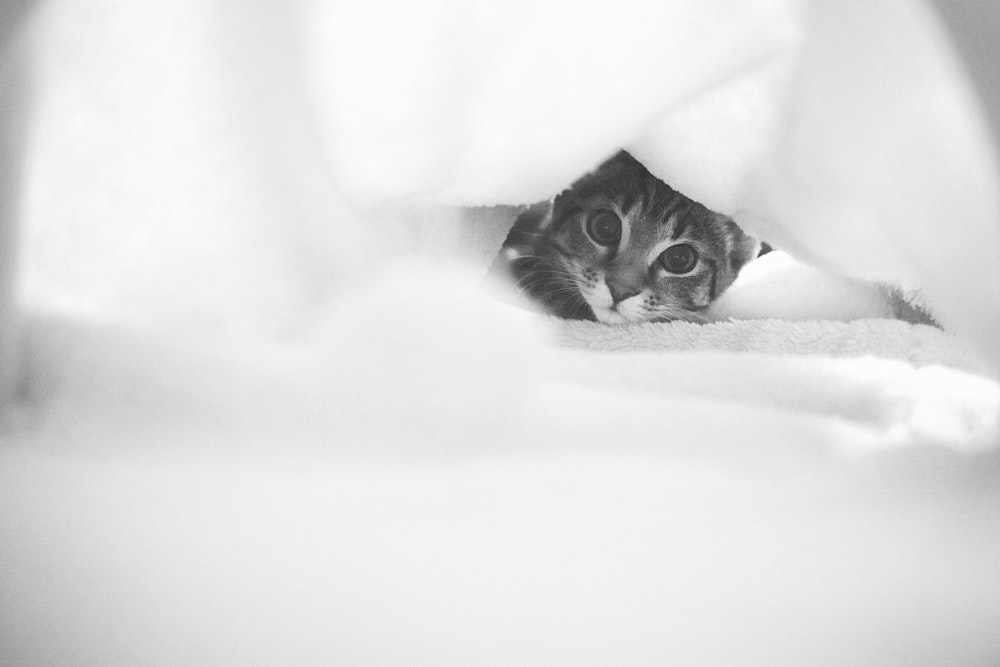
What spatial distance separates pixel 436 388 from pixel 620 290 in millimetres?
701

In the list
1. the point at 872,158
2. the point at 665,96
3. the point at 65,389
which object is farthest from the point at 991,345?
the point at 65,389

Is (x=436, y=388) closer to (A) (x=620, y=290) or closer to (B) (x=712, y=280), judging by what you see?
(A) (x=620, y=290)

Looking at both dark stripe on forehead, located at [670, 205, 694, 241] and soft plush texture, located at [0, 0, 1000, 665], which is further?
dark stripe on forehead, located at [670, 205, 694, 241]

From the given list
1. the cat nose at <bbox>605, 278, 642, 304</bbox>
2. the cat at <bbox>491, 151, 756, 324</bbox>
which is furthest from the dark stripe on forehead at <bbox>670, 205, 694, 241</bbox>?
the cat nose at <bbox>605, 278, 642, 304</bbox>

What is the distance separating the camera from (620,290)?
1012 mm

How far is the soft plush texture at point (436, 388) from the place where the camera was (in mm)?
324

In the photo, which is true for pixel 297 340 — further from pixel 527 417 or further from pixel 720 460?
pixel 720 460

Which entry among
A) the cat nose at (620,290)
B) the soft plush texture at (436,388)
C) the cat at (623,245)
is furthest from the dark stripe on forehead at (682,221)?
the soft plush texture at (436,388)

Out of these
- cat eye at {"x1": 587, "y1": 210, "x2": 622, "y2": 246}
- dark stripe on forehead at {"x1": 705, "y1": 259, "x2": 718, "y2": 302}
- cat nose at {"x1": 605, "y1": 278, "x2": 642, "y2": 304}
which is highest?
cat eye at {"x1": 587, "y1": 210, "x2": 622, "y2": 246}

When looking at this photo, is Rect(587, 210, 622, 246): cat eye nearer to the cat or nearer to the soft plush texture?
the cat

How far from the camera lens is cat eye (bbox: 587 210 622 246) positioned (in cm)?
107

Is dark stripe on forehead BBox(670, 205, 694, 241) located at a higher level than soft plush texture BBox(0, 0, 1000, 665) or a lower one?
higher

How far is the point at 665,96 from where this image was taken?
45 cm

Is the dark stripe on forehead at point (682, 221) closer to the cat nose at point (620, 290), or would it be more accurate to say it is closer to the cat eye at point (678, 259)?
the cat eye at point (678, 259)
